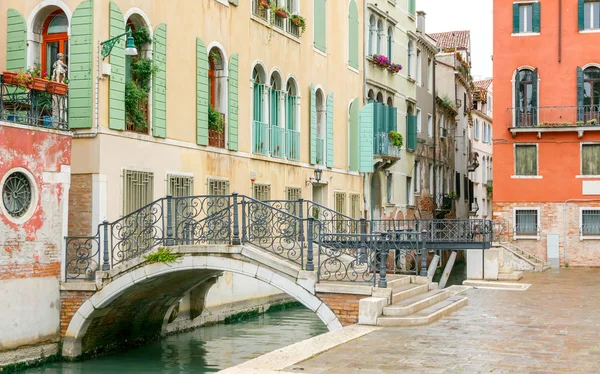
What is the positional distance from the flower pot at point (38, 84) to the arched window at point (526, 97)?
21.0m

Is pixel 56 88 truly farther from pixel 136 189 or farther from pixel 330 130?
pixel 330 130

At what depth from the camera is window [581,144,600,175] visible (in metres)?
31.1

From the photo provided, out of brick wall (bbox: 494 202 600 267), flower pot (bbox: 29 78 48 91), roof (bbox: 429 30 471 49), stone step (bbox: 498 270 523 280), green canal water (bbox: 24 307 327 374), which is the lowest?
green canal water (bbox: 24 307 327 374)

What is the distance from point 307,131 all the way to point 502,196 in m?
10.3

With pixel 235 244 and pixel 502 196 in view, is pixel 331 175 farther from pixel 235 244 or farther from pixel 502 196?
pixel 235 244

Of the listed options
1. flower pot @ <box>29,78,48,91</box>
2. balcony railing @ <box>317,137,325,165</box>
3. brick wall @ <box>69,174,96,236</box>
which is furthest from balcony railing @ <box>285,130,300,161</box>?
flower pot @ <box>29,78,48,91</box>

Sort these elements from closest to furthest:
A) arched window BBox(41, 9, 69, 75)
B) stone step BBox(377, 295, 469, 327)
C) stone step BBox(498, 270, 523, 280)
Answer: stone step BBox(377, 295, 469, 327) → arched window BBox(41, 9, 69, 75) → stone step BBox(498, 270, 523, 280)

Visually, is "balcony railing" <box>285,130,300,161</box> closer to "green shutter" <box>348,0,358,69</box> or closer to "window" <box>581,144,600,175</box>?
"green shutter" <box>348,0,358,69</box>

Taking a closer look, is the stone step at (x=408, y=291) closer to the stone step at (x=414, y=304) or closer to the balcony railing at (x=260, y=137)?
the stone step at (x=414, y=304)

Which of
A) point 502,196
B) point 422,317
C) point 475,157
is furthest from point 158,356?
point 475,157

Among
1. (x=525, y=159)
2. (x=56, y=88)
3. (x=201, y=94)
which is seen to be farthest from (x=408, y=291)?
(x=525, y=159)

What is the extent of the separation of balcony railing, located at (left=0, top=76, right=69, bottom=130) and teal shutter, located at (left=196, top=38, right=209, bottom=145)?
3.84 metres

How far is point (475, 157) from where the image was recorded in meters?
49.3

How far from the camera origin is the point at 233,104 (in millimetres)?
20438
